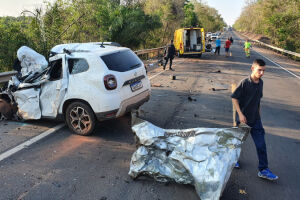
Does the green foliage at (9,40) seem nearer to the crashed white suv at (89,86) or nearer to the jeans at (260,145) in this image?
the crashed white suv at (89,86)

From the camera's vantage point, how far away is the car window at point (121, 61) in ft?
16.0

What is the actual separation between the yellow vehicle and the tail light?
17.4 meters

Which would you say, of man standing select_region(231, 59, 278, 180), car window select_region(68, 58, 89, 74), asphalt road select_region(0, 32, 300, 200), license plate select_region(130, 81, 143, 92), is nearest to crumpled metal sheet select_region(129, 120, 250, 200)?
asphalt road select_region(0, 32, 300, 200)

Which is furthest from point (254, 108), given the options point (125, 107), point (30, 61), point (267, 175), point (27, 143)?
point (30, 61)

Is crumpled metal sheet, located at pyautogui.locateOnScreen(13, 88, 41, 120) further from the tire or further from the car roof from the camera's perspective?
the car roof

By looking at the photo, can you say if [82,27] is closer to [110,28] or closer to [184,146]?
[110,28]

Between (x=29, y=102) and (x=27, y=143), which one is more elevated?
(x=29, y=102)

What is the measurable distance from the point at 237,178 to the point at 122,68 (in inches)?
117

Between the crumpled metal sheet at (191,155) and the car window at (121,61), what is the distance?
1746 millimetres

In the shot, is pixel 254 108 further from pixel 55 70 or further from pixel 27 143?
pixel 27 143

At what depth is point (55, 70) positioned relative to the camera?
5320mm

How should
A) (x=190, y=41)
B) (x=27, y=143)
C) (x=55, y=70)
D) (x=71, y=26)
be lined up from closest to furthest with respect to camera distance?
(x=27, y=143)
(x=55, y=70)
(x=71, y=26)
(x=190, y=41)

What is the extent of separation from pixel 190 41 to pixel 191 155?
2116 centimetres

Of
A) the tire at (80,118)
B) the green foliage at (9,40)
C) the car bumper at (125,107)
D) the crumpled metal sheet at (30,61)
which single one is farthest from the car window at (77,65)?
the green foliage at (9,40)
